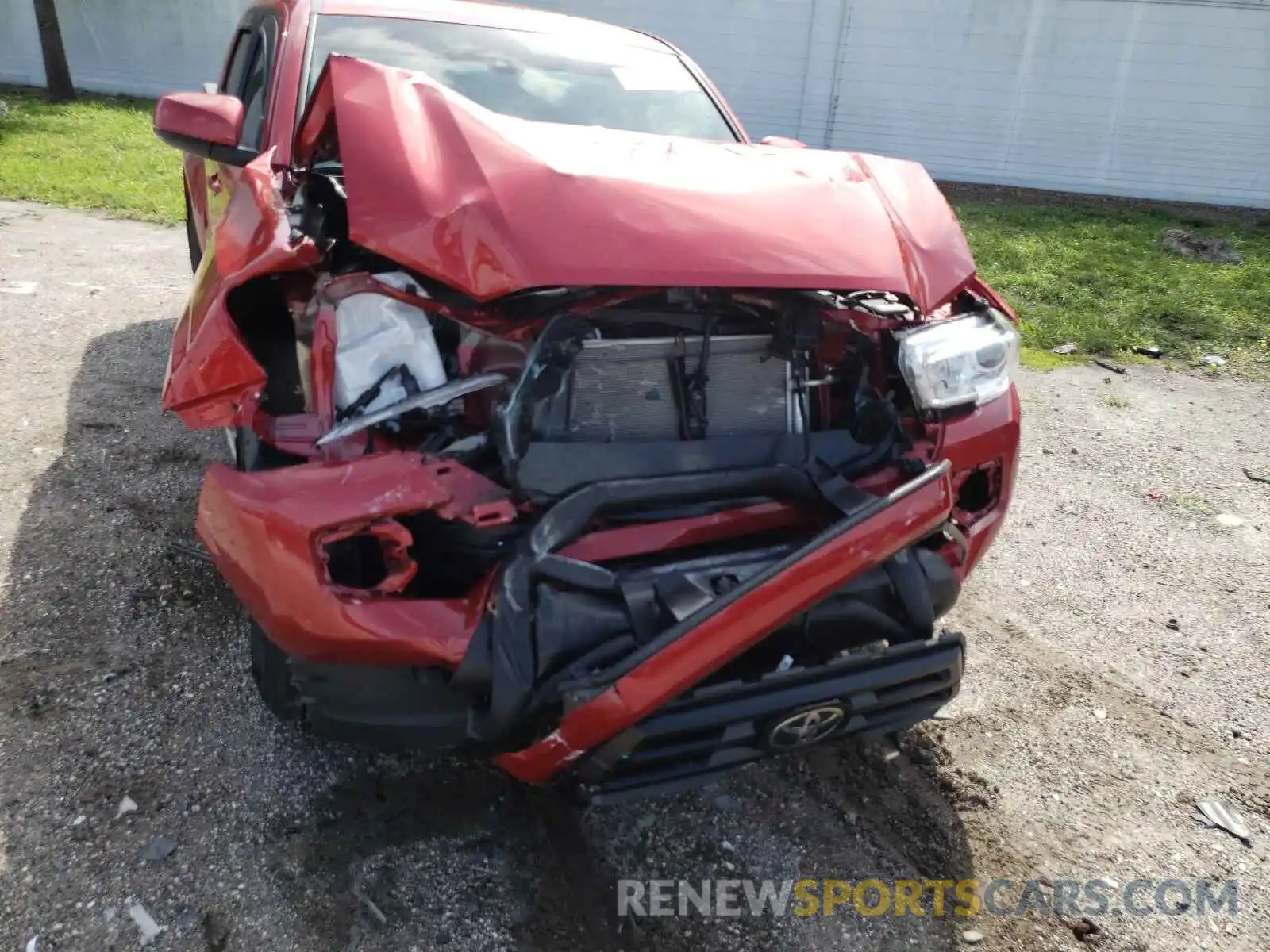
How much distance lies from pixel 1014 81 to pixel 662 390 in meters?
11.9

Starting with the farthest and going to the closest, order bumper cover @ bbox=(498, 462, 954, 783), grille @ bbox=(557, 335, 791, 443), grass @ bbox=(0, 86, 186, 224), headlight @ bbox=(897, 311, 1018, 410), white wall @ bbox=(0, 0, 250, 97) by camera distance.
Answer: white wall @ bbox=(0, 0, 250, 97), grass @ bbox=(0, 86, 186, 224), headlight @ bbox=(897, 311, 1018, 410), grille @ bbox=(557, 335, 791, 443), bumper cover @ bbox=(498, 462, 954, 783)

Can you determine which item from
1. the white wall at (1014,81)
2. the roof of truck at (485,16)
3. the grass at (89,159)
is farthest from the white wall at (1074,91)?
the roof of truck at (485,16)

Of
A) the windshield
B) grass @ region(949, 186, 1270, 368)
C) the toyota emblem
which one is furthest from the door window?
grass @ region(949, 186, 1270, 368)

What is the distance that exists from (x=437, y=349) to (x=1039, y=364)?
16.0ft

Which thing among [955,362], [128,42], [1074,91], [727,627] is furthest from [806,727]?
[128,42]

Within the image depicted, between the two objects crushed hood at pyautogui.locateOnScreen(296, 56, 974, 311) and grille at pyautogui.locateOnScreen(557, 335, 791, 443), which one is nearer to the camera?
crushed hood at pyautogui.locateOnScreen(296, 56, 974, 311)

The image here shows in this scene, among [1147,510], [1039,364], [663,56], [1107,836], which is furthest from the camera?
[1039,364]

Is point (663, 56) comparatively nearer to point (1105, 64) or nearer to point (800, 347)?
point (800, 347)

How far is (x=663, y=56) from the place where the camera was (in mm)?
3842

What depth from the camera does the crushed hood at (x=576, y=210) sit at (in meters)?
1.88

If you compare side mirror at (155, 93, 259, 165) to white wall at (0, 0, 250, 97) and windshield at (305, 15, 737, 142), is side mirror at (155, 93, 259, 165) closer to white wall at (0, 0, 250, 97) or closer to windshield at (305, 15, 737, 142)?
windshield at (305, 15, 737, 142)

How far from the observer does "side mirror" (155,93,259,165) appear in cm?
287

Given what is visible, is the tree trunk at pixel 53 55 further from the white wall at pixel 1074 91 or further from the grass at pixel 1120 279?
the grass at pixel 1120 279

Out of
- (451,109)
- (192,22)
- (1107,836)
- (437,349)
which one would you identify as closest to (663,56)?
(451,109)
